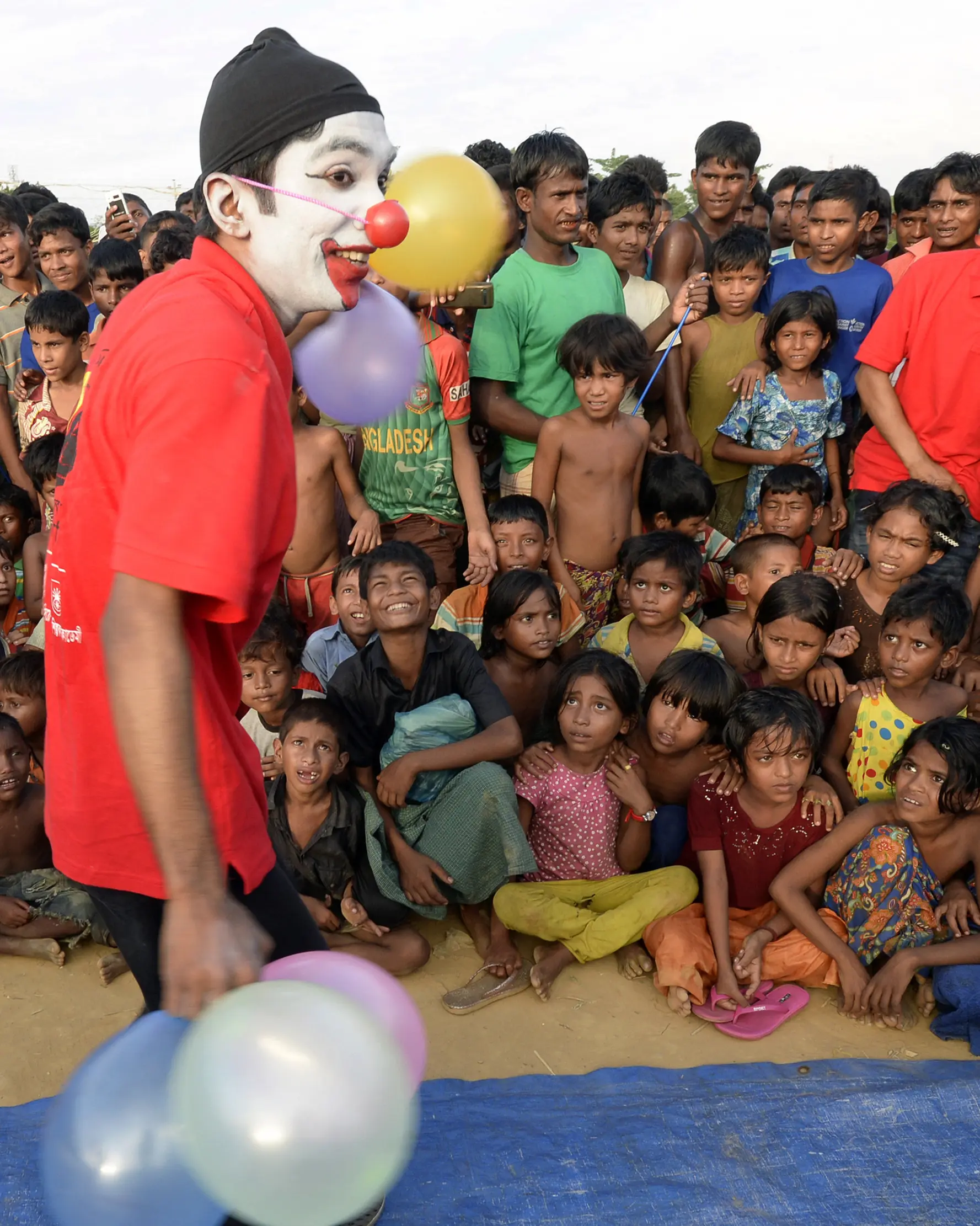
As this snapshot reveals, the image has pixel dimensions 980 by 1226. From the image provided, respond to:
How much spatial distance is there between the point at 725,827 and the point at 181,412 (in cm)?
228

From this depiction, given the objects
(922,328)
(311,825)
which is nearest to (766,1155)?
(311,825)

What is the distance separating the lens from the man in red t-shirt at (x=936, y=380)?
149 inches

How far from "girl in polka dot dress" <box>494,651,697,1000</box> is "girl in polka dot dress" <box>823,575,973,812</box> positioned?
0.65 meters

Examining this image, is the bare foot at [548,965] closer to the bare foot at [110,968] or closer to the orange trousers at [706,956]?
the orange trousers at [706,956]

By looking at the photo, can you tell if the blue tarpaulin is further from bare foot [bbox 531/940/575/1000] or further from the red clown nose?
the red clown nose

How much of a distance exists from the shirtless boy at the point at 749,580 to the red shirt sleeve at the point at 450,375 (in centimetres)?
118

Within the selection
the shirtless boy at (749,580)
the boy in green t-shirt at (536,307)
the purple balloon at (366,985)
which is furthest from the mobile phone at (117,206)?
the purple balloon at (366,985)

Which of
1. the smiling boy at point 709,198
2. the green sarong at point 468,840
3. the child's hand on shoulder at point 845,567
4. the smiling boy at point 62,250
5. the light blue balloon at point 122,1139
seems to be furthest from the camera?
the smiling boy at point 62,250

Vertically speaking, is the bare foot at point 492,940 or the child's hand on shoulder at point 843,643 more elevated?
the child's hand on shoulder at point 843,643

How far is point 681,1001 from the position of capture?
8.90ft

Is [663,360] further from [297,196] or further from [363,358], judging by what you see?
[297,196]

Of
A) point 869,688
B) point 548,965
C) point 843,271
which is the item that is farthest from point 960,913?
point 843,271

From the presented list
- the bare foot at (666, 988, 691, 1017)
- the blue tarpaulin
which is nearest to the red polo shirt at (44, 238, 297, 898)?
the blue tarpaulin

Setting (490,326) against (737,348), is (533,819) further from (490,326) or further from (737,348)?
(737,348)
